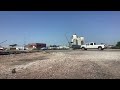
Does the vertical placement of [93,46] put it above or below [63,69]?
above

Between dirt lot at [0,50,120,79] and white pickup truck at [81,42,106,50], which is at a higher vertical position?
white pickup truck at [81,42,106,50]

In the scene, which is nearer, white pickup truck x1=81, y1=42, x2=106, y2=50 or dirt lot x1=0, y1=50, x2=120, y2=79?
dirt lot x1=0, y1=50, x2=120, y2=79

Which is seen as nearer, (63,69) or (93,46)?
(63,69)

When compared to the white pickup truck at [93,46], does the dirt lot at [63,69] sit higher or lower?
lower

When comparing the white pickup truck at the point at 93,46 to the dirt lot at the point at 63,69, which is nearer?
the dirt lot at the point at 63,69
